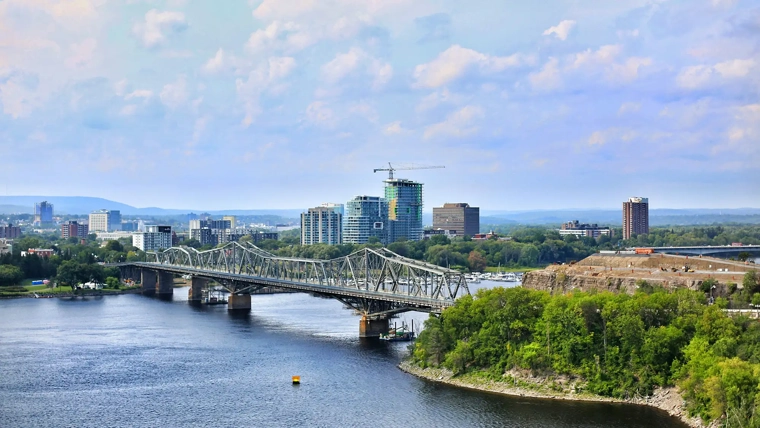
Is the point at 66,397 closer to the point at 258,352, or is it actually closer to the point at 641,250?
the point at 258,352

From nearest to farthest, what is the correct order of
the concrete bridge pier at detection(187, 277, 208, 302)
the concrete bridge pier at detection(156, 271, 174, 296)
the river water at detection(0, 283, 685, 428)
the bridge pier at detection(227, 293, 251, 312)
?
the river water at detection(0, 283, 685, 428) → the bridge pier at detection(227, 293, 251, 312) → the concrete bridge pier at detection(187, 277, 208, 302) → the concrete bridge pier at detection(156, 271, 174, 296)

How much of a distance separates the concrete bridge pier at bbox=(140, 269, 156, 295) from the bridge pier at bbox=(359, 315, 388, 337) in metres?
60.0

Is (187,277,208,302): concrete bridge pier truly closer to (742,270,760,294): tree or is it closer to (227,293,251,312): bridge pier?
(227,293,251,312): bridge pier

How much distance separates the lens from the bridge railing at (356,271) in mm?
72500

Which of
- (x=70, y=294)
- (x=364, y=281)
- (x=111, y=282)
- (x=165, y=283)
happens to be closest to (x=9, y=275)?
(x=70, y=294)

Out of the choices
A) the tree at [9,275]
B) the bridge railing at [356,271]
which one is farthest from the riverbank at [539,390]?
the tree at [9,275]

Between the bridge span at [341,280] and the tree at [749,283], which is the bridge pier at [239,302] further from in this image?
the tree at [749,283]

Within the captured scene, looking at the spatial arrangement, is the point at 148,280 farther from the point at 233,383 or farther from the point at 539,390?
the point at 539,390

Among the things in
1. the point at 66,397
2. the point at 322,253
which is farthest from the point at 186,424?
the point at 322,253

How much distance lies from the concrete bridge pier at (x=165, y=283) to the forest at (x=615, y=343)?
240ft

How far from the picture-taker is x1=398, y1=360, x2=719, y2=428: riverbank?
45.5m

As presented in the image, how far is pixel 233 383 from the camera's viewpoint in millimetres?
56625

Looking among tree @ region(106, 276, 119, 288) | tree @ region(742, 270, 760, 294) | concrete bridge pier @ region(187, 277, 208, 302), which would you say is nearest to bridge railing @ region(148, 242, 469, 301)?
concrete bridge pier @ region(187, 277, 208, 302)

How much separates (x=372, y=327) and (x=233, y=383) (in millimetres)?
19930
